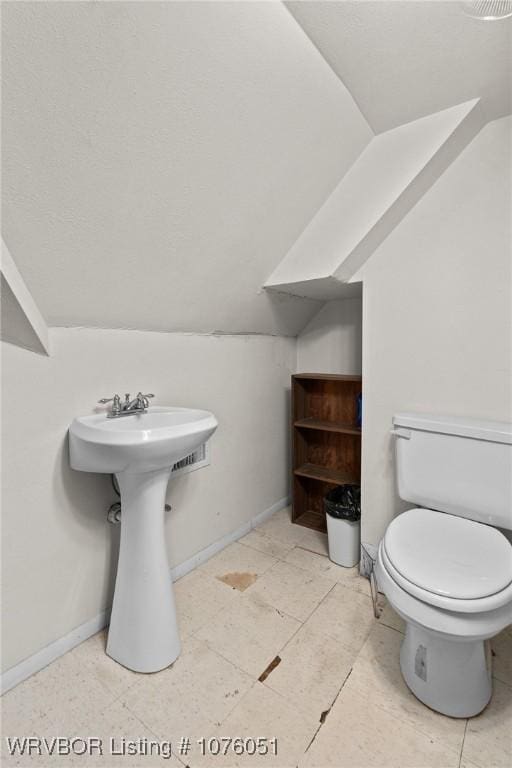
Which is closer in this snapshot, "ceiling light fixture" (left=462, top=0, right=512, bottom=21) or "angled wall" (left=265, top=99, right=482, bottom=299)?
"ceiling light fixture" (left=462, top=0, right=512, bottom=21)

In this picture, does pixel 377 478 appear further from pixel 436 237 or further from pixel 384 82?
pixel 384 82

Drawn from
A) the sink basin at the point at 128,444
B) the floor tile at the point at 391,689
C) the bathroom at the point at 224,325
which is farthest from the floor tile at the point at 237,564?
the sink basin at the point at 128,444

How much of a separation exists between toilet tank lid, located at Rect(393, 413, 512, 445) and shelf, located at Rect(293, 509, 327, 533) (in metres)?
1.00

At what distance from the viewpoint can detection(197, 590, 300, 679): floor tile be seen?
4.36ft

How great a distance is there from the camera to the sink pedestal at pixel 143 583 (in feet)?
4.12

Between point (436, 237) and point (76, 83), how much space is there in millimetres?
1310

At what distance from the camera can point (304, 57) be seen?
1088 millimetres

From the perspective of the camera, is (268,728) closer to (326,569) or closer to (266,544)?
(326,569)

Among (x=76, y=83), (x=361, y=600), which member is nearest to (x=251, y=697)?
(x=361, y=600)

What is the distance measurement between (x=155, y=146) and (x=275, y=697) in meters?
1.71

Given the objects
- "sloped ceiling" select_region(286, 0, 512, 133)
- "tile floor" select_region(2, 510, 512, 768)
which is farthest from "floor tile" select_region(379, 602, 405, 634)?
"sloped ceiling" select_region(286, 0, 512, 133)

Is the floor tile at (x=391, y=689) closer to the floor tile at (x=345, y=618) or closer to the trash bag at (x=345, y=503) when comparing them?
the floor tile at (x=345, y=618)

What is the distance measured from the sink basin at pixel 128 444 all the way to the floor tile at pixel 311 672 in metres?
0.82

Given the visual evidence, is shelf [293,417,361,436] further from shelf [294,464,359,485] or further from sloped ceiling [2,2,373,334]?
sloped ceiling [2,2,373,334]
